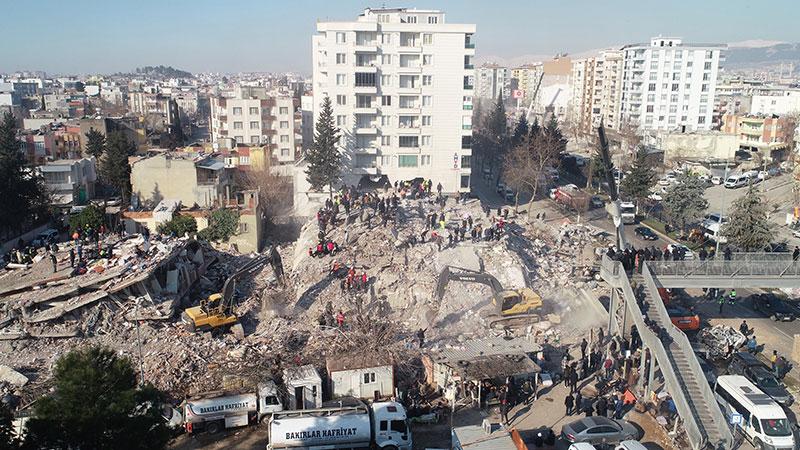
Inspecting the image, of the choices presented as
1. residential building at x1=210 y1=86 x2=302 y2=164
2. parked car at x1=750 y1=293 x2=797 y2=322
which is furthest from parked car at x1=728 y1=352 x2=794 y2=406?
residential building at x1=210 y1=86 x2=302 y2=164

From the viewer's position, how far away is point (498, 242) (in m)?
31.8

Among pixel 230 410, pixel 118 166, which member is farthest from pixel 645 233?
pixel 118 166

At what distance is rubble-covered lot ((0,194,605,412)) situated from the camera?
22109mm

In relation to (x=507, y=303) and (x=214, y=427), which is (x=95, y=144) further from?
(x=214, y=427)

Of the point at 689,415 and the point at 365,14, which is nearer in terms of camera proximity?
the point at 689,415

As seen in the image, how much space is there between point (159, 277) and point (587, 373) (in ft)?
60.2

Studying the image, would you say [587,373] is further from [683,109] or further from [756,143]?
[683,109]

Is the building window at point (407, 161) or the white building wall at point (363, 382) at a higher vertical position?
the building window at point (407, 161)

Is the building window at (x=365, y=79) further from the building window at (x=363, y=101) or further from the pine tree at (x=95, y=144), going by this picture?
the pine tree at (x=95, y=144)

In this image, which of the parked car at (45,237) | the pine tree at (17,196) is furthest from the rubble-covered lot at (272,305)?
the pine tree at (17,196)

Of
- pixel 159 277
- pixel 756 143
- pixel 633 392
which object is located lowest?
pixel 633 392

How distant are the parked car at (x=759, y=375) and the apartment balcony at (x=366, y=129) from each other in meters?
32.5

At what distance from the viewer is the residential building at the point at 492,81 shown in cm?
15662

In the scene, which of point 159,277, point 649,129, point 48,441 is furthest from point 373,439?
point 649,129
